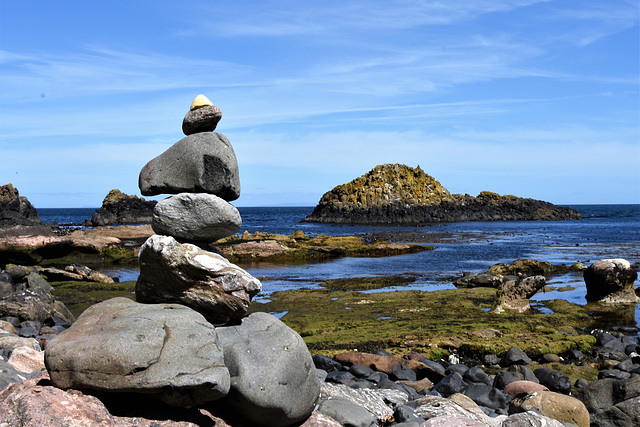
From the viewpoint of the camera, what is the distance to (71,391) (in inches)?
231

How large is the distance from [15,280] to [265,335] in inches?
610

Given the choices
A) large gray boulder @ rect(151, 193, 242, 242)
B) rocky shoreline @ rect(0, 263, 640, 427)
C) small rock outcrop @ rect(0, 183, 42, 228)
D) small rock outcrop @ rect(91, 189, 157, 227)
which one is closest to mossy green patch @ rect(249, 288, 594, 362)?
rocky shoreline @ rect(0, 263, 640, 427)

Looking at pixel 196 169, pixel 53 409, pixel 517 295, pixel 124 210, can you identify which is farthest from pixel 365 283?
pixel 124 210

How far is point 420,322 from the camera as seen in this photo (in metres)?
15.1

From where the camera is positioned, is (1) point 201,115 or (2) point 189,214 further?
(1) point 201,115

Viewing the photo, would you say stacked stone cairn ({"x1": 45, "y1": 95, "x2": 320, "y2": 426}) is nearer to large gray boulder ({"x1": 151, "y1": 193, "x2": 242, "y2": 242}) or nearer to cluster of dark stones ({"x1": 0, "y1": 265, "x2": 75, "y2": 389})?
large gray boulder ({"x1": 151, "y1": 193, "x2": 242, "y2": 242})

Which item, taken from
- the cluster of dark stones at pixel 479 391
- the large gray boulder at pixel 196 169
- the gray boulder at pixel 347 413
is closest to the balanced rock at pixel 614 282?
the cluster of dark stones at pixel 479 391

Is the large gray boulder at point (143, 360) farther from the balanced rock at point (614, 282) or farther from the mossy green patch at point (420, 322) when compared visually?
the balanced rock at point (614, 282)

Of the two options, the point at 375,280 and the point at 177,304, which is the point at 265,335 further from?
the point at 375,280

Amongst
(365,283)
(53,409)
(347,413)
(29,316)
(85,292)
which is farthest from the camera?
(365,283)

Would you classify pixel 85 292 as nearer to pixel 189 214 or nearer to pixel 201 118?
pixel 201 118

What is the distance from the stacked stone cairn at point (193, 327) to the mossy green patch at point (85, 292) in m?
10.6

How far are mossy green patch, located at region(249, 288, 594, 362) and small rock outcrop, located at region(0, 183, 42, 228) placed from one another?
47326 millimetres

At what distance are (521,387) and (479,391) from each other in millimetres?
893
